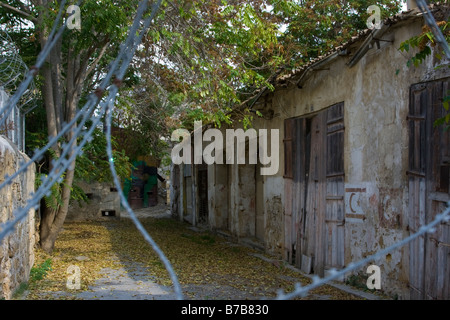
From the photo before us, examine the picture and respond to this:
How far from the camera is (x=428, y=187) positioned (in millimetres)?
5391

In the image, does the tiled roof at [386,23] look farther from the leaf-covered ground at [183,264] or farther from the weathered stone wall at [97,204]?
the weathered stone wall at [97,204]

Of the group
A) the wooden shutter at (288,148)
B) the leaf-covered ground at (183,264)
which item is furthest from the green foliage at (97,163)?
the wooden shutter at (288,148)

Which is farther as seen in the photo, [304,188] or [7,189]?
A: [304,188]

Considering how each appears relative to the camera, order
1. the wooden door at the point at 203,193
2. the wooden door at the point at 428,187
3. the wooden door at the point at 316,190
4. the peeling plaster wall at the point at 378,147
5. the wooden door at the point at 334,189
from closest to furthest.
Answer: the wooden door at the point at 428,187, the peeling plaster wall at the point at 378,147, the wooden door at the point at 334,189, the wooden door at the point at 316,190, the wooden door at the point at 203,193

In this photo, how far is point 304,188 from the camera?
878 cm

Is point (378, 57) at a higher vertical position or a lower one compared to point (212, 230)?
higher

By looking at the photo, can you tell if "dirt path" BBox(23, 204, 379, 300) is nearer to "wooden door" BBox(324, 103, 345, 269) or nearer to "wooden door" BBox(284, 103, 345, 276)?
"wooden door" BBox(284, 103, 345, 276)

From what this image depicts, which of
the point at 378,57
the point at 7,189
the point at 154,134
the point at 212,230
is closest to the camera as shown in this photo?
the point at 7,189

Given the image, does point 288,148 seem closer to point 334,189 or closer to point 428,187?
point 334,189

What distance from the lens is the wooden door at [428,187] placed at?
199 inches

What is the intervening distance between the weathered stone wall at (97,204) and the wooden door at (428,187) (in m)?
14.0

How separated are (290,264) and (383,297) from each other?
3138mm

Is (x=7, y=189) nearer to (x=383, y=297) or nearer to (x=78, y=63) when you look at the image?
(x=383, y=297)

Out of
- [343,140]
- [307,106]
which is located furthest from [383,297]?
[307,106]
